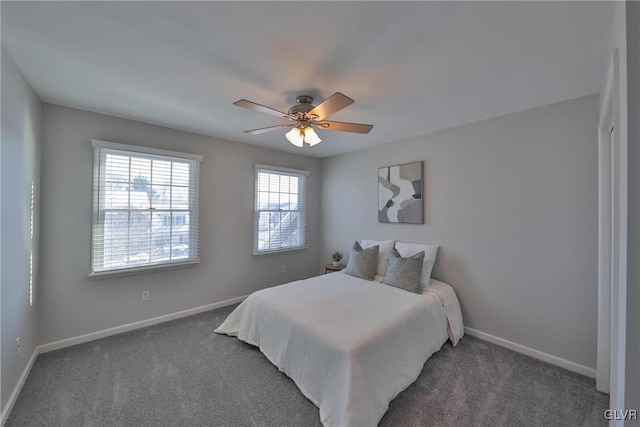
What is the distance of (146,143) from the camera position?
3.03 meters

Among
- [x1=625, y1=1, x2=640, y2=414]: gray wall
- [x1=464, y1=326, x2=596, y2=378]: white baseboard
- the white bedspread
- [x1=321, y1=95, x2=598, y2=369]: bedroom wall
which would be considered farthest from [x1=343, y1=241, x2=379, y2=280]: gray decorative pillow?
[x1=625, y1=1, x2=640, y2=414]: gray wall

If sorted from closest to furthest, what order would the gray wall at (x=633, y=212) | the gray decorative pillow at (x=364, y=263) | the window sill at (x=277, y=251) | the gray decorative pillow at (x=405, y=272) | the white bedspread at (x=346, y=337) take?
the gray wall at (x=633, y=212)
the white bedspread at (x=346, y=337)
the gray decorative pillow at (x=405, y=272)
the gray decorative pillow at (x=364, y=263)
the window sill at (x=277, y=251)

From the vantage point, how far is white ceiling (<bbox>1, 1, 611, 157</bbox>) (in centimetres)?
135

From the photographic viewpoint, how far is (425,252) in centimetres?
313

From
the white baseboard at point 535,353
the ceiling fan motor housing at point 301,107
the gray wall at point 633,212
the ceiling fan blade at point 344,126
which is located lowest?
the white baseboard at point 535,353

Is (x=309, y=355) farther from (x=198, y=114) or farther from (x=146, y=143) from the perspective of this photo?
(x=146, y=143)

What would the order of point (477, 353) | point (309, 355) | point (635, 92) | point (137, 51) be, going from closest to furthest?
point (635, 92)
point (137, 51)
point (309, 355)
point (477, 353)

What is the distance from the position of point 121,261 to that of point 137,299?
20.0 inches

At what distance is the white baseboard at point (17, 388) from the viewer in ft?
5.49

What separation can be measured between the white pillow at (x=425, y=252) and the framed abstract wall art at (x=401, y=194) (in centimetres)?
33

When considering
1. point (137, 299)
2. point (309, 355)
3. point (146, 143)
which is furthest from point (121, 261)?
point (309, 355)

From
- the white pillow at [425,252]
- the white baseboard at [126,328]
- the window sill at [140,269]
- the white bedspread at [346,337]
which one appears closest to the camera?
the white bedspread at [346,337]

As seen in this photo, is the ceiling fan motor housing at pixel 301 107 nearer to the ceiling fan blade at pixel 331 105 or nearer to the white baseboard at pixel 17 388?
the ceiling fan blade at pixel 331 105

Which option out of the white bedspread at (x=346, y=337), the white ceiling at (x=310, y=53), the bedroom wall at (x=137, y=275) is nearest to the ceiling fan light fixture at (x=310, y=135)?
Result: the white ceiling at (x=310, y=53)
